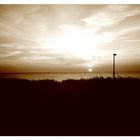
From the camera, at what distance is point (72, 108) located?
298 inches

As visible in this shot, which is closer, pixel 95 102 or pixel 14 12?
pixel 14 12

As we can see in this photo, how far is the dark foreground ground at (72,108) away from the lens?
6086mm

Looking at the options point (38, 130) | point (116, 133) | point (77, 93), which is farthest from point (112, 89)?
point (38, 130)

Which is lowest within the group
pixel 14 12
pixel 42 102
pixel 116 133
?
pixel 116 133

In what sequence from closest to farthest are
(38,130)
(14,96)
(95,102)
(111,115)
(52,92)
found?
(38,130) → (111,115) → (95,102) → (14,96) → (52,92)

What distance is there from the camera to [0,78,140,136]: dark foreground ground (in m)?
6.09

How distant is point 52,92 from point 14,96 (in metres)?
1.71

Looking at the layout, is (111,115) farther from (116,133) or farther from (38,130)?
(38,130)

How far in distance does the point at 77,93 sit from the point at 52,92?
1206 millimetres

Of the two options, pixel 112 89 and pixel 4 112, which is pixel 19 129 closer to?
pixel 4 112

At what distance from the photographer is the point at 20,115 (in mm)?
7250

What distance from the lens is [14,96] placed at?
8.73m

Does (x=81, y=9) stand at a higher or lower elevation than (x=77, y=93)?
higher

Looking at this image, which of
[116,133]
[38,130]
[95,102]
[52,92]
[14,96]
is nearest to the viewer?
[116,133]
